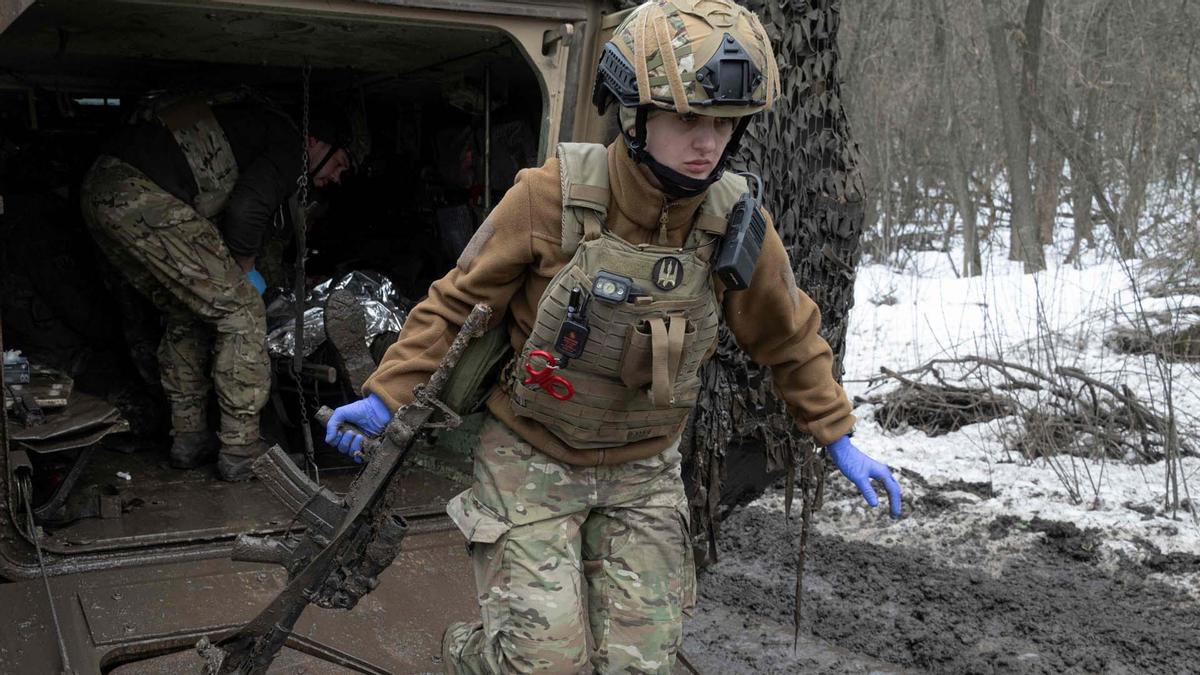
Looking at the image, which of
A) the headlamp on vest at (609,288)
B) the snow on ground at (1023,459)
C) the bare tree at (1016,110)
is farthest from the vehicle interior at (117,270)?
the bare tree at (1016,110)

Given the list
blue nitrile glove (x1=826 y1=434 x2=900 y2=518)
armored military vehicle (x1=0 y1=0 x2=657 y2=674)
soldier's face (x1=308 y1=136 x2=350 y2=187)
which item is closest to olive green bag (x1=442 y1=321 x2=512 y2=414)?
armored military vehicle (x1=0 y1=0 x2=657 y2=674)

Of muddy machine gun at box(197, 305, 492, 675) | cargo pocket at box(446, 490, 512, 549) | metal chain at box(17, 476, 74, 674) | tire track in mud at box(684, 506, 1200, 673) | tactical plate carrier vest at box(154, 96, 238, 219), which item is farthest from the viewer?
tactical plate carrier vest at box(154, 96, 238, 219)

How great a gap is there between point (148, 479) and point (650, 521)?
283 cm

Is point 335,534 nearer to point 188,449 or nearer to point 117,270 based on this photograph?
point 188,449

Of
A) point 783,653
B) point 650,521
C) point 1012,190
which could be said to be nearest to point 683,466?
point 783,653

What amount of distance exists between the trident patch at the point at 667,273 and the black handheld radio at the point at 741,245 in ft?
0.28

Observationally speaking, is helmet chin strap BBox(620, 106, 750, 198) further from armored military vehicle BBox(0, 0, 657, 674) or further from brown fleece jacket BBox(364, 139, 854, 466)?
armored military vehicle BBox(0, 0, 657, 674)

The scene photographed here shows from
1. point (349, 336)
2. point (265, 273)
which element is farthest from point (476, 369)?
point (265, 273)

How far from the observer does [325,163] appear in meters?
5.29

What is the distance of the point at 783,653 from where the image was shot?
14.9 ft

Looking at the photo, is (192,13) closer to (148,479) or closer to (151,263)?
(151,263)

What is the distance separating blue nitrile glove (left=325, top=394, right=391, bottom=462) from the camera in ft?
8.36

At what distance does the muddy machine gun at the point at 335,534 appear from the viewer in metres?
2.52

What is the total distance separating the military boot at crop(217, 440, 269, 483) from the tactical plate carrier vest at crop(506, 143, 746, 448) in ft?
8.20
